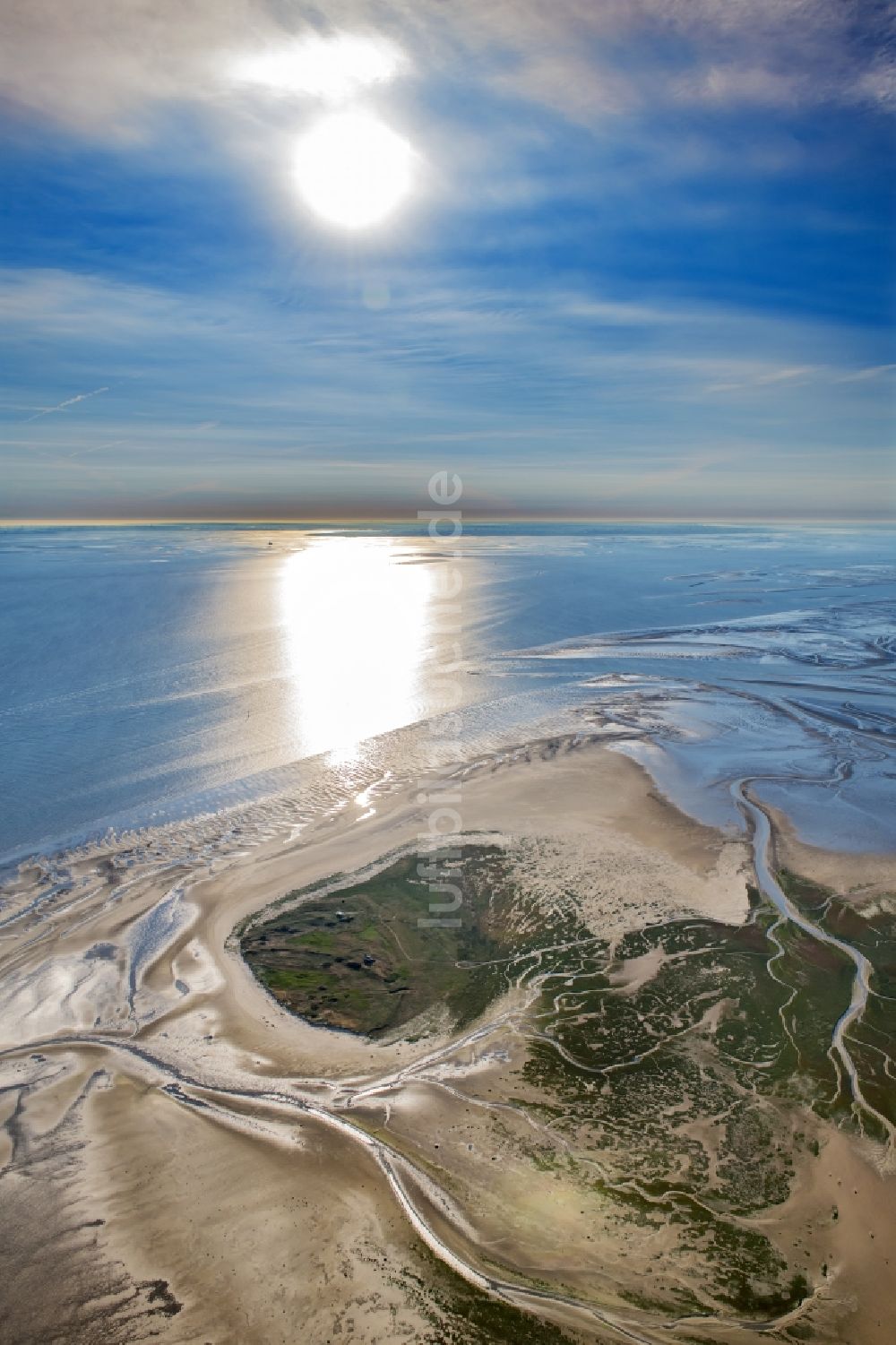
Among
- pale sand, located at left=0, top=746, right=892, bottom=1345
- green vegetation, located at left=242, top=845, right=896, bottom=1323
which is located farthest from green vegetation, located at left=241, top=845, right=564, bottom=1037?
pale sand, located at left=0, top=746, right=892, bottom=1345

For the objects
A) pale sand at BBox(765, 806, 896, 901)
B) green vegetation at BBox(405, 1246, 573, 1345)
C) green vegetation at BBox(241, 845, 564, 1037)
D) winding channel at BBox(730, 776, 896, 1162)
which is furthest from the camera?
pale sand at BBox(765, 806, 896, 901)

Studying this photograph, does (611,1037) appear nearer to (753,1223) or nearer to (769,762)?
(753,1223)

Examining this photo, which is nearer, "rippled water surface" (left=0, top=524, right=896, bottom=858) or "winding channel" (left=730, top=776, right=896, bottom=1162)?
"winding channel" (left=730, top=776, right=896, bottom=1162)

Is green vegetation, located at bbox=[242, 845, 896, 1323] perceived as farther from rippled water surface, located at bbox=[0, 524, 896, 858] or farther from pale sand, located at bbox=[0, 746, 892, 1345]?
rippled water surface, located at bbox=[0, 524, 896, 858]

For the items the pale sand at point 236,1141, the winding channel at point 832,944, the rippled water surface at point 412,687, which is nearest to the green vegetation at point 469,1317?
the pale sand at point 236,1141

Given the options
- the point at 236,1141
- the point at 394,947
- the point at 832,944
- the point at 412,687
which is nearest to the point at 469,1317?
the point at 236,1141

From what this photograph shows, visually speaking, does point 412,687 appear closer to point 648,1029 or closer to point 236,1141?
point 648,1029

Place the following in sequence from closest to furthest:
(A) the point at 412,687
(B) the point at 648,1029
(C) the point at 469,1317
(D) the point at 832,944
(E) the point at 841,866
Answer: (C) the point at 469,1317 → (B) the point at 648,1029 → (D) the point at 832,944 → (E) the point at 841,866 → (A) the point at 412,687
